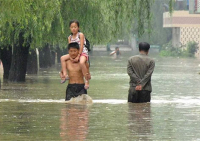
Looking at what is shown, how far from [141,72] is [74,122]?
14.7 feet

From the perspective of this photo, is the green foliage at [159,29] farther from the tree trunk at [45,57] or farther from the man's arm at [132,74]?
the man's arm at [132,74]

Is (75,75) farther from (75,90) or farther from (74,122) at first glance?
(74,122)

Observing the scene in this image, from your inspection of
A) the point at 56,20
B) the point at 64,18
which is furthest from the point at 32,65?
the point at 64,18

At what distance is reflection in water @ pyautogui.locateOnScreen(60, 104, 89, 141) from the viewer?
10.6 m

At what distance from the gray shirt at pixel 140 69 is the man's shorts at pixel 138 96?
0.12m

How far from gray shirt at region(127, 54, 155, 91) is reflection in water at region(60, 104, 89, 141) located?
1.42m

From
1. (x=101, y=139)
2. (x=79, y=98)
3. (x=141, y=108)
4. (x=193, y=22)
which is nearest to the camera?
(x=101, y=139)

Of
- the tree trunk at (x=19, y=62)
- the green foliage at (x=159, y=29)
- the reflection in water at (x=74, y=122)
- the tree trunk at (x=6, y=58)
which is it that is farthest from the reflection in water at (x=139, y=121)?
the green foliage at (x=159, y=29)

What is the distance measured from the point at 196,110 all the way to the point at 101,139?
217 inches

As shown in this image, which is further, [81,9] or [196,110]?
[81,9]

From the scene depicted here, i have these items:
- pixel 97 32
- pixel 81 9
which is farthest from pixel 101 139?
pixel 97 32

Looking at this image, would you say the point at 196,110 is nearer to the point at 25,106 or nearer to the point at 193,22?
the point at 25,106

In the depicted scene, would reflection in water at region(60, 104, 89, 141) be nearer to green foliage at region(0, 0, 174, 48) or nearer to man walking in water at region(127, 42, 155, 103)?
man walking in water at region(127, 42, 155, 103)

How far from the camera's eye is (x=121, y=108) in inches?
610
